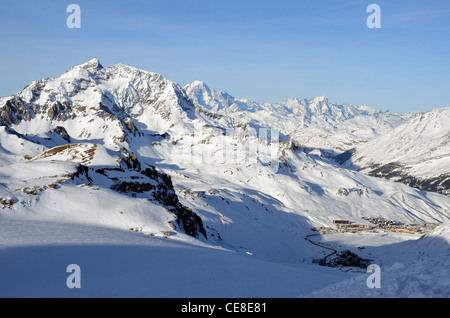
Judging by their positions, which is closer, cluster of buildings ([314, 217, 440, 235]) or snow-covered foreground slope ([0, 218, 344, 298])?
snow-covered foreground slope ([0, 218, 344, 298])

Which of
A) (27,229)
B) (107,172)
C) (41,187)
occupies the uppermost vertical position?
(107,172)

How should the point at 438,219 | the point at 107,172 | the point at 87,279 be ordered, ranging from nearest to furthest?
1. the point at 87,279
2. the point at 107,172
3. the point at 438,219

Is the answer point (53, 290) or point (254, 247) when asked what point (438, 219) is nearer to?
point (254, 247)

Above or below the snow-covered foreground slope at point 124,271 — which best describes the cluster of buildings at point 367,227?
below

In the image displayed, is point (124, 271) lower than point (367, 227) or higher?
higher

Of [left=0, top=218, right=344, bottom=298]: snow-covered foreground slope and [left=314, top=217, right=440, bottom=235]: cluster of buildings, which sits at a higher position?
[left=0, top=218, right=344, bottom=298]: snow-covered foreground slope

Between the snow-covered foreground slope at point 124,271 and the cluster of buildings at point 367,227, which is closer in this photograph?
the snow-covered foreground slope at point 124,271

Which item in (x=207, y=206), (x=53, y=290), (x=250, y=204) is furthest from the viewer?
(x=250, y=204)

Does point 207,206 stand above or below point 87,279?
above

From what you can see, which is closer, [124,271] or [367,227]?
[124,271]
